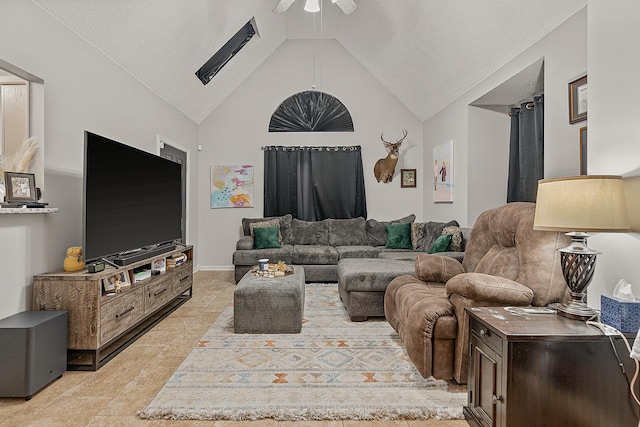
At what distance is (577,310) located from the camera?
167 centimetres

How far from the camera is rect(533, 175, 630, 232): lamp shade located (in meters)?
1.50

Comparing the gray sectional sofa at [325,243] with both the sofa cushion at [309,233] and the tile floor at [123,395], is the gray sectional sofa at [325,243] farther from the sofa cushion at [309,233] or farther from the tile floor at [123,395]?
the tile floor at [123,395]

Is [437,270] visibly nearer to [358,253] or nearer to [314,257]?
[358,253]

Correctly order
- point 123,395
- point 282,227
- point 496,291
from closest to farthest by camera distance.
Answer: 1. point 496,291
2. point 123,395
3. point 282,227

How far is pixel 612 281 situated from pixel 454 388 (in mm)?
1029

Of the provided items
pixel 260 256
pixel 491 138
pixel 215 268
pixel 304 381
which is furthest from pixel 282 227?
pixel 304 381

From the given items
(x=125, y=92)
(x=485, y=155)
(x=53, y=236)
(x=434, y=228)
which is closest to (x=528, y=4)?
(x=485, y=155)

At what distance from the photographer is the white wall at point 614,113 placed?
65.3 inches

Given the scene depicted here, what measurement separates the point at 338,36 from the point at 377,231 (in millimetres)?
3285

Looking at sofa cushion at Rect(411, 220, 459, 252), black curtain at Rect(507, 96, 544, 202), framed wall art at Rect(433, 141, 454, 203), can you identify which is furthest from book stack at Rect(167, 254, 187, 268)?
black curtain at Rect(507, 96, 544, 202)

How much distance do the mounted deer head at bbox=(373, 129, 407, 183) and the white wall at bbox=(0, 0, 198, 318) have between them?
3822mm

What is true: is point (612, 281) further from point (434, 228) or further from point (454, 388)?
point (434, 228)

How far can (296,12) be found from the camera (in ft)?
17.9

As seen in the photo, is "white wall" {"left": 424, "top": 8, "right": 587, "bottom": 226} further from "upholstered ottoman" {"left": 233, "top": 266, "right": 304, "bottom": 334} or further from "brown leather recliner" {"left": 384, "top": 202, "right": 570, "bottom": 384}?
"upholstered ottoman" {"left": 233, "top": 266, "right": 304, "bottom": 334}
